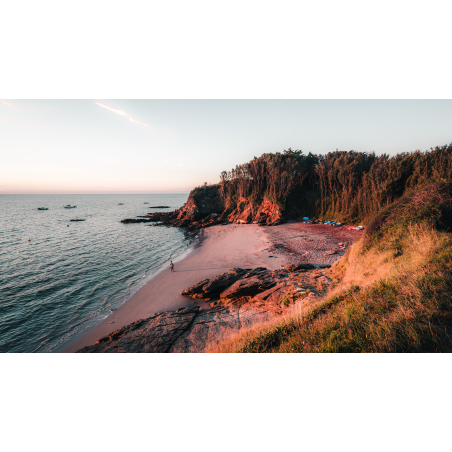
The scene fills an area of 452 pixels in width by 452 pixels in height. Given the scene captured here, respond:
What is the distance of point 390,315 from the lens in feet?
15.4

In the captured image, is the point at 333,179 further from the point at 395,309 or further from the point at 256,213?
the point at 395,309

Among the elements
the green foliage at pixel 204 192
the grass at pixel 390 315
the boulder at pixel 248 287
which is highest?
the green foliage at pixel 204 192

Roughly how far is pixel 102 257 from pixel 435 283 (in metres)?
31.9

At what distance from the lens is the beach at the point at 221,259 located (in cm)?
1412

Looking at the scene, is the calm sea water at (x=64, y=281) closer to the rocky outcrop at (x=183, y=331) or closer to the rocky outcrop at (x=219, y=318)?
the rocky outcrop at (x=183, y=331)

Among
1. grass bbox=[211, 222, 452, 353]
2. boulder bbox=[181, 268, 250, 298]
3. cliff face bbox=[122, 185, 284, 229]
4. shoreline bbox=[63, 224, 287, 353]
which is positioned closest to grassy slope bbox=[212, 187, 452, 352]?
grass bbox=[211, 222, 452, 353]

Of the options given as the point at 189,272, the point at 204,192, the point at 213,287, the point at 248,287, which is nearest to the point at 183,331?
the point at 213,287

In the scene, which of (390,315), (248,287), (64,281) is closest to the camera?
(390,315)

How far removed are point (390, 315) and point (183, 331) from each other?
885cm

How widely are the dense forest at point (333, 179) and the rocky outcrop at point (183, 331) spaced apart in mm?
31235

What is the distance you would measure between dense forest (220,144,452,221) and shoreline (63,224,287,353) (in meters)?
17.4

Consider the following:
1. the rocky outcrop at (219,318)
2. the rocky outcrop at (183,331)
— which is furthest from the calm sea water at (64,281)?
the rocky outcrop at (219,318)

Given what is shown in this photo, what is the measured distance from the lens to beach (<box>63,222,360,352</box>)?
46.3ft

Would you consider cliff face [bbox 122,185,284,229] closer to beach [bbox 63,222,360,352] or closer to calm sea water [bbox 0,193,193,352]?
beach [bbox 63,222,360,352]
